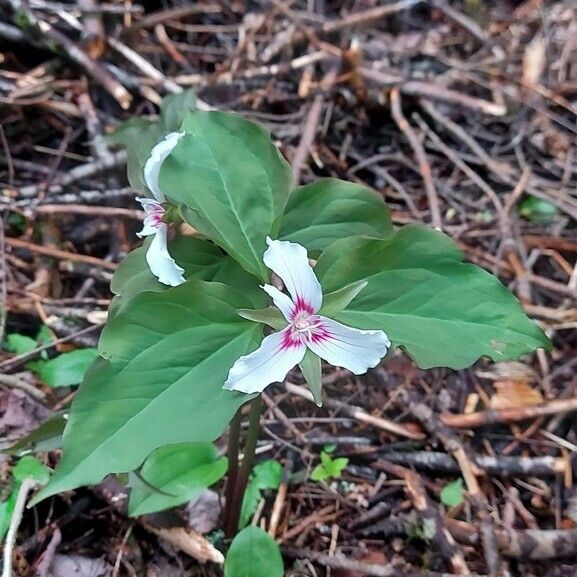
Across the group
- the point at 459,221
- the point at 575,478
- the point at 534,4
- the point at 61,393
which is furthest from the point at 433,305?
the point at 534,4

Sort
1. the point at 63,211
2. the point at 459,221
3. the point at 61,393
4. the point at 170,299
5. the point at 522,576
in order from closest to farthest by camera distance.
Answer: the point at 170,299
the point at 522,576
the point at 61,393
the point at 63,211
the point at 459,221

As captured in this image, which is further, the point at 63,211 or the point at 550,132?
the point at 550,132

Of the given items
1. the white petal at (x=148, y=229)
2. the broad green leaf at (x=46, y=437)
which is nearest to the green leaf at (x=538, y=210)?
the white petal at (x=148, y=229)

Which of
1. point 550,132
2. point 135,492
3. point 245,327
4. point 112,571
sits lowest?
Answer: point 112,571

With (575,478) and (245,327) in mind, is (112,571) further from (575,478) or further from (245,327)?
(575,478)

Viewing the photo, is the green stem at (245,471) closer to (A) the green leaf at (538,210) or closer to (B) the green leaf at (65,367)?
(B) the green leaf at (65,367)

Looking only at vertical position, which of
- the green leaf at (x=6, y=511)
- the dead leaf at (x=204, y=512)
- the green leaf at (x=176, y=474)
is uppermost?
the green leaf at (x=176, y=474)

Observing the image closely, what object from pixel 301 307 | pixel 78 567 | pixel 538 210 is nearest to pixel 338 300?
Result: pixel 301 307
